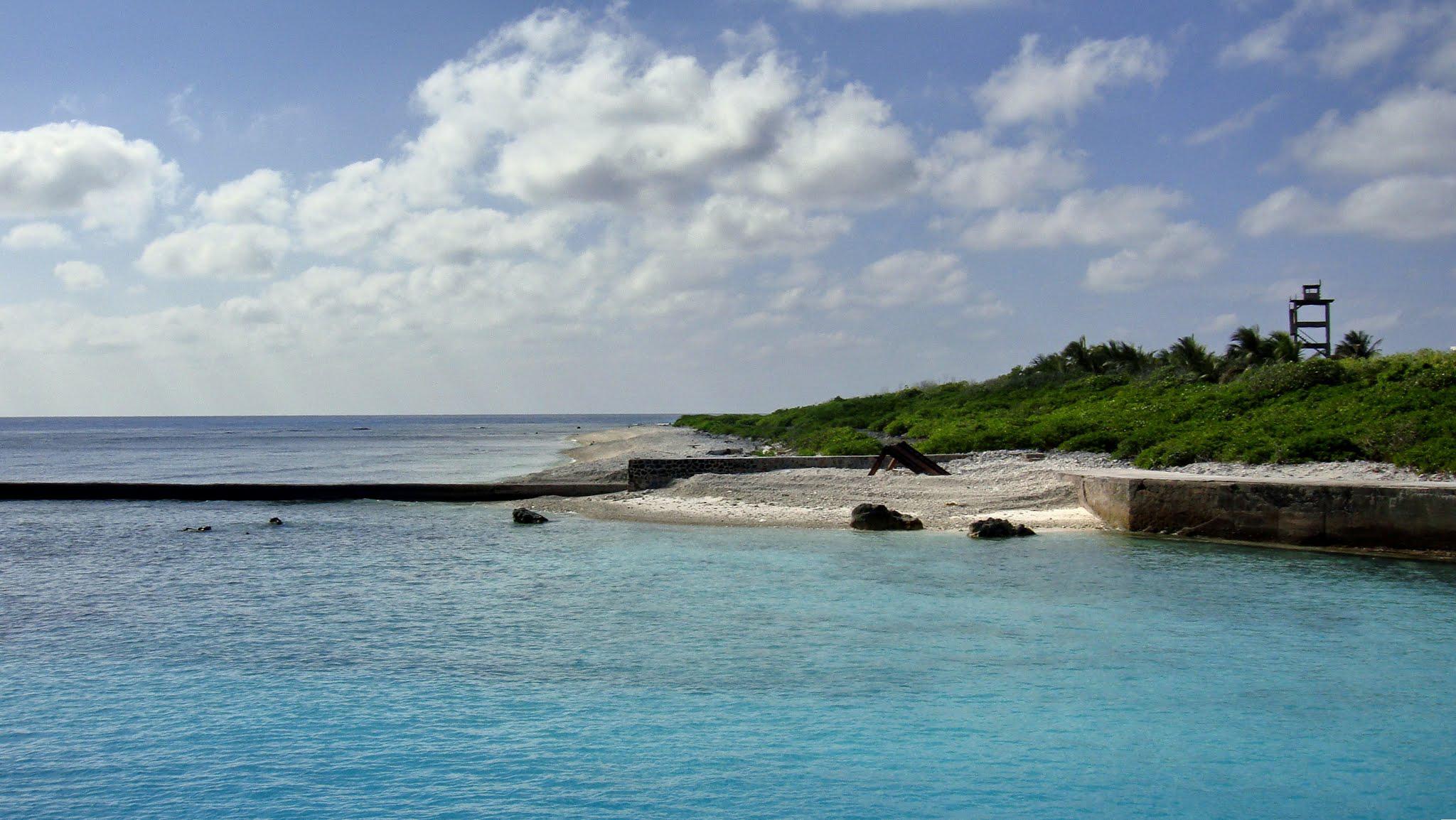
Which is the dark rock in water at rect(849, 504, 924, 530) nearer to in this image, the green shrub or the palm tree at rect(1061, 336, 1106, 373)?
the green shrub

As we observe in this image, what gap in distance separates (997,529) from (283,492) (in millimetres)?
20709

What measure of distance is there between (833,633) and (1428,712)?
560 centimetres

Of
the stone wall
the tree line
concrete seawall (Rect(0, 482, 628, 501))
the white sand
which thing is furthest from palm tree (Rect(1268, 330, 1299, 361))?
concrete seawall (Rect(0, 482, 628, 501))

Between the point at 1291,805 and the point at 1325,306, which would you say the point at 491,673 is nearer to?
the point at 1291,805

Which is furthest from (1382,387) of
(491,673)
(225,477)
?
(225,477)

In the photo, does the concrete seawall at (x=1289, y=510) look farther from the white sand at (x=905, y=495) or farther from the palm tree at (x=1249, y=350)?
the palm tree at (x=1249, y=350)

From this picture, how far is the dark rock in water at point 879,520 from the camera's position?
2052 cm

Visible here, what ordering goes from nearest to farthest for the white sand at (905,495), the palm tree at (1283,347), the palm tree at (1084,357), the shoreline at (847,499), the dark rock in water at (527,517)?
1. the white sand at (905,495)
2. the shoreline at (847,499)
3. the dark rock in water at (527,517)
4. the palm tree at (1283,347)
5. the palm tree at (1084,357)

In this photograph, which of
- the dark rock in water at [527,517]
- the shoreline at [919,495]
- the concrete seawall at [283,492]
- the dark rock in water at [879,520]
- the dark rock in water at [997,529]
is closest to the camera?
the dark rock in water at [997,529]

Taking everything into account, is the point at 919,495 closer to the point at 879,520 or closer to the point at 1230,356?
the point at 879,520

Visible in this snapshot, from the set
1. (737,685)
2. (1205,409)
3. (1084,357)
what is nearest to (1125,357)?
(1084,357)

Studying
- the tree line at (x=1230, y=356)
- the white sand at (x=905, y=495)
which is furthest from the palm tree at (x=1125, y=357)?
the white sand at (x=905, y=495)

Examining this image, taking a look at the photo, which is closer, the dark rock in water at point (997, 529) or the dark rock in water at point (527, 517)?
the dark rock in water at point (997, 529)

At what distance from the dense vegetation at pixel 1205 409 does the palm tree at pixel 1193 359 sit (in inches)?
2.1
